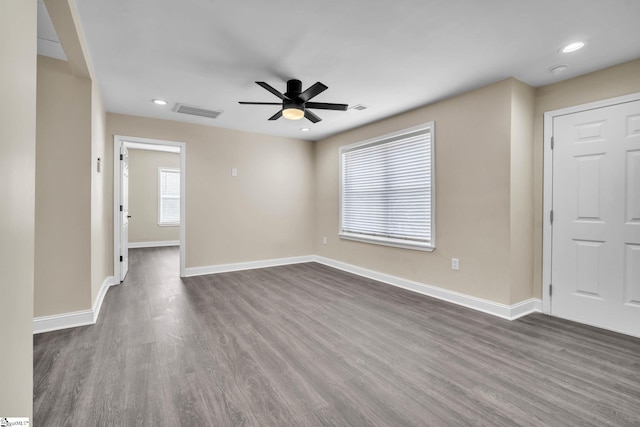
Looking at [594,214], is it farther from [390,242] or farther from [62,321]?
[62,321]

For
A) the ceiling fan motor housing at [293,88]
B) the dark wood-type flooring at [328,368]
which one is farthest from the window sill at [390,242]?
the ceiling fan motor housing at [293,88]

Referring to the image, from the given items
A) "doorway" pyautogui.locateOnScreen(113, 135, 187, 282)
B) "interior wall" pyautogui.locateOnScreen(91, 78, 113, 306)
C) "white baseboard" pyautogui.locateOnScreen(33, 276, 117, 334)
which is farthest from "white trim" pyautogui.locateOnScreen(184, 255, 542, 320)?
"white baseboard" pyautogui.locateOnScreen(33, 276, 117, 334)

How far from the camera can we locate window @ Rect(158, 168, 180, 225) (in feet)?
27.1

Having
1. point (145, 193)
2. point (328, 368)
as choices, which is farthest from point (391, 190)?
point (145, 193)

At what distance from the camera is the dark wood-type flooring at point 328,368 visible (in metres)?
1.68

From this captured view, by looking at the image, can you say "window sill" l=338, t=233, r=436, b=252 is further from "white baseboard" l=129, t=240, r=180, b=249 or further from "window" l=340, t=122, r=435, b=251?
"white baseboard" l=129, t=240, r=180, b=249

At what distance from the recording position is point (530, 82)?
3.16 metres

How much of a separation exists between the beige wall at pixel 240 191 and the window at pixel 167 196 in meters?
4.07

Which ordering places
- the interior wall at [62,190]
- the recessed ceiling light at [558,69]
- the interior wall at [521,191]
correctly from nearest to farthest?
1. the interior wall at [62,190]
2. the recessed ceiling light at [558,69]
3. the interior wall at [521,191]

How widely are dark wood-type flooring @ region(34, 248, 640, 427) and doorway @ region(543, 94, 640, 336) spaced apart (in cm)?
26

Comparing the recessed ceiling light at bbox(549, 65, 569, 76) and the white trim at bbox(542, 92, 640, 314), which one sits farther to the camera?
the white trim at bbox(542, 92, 640, 314)

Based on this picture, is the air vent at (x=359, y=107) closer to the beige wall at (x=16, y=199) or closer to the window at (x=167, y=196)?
the beige wall at (x=16, y=199)

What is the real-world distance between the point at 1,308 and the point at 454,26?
9.42 feet

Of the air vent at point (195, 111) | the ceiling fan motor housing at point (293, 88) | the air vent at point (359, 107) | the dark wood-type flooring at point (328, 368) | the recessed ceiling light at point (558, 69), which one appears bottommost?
the dark wood-type flooring at point (328, 368)
